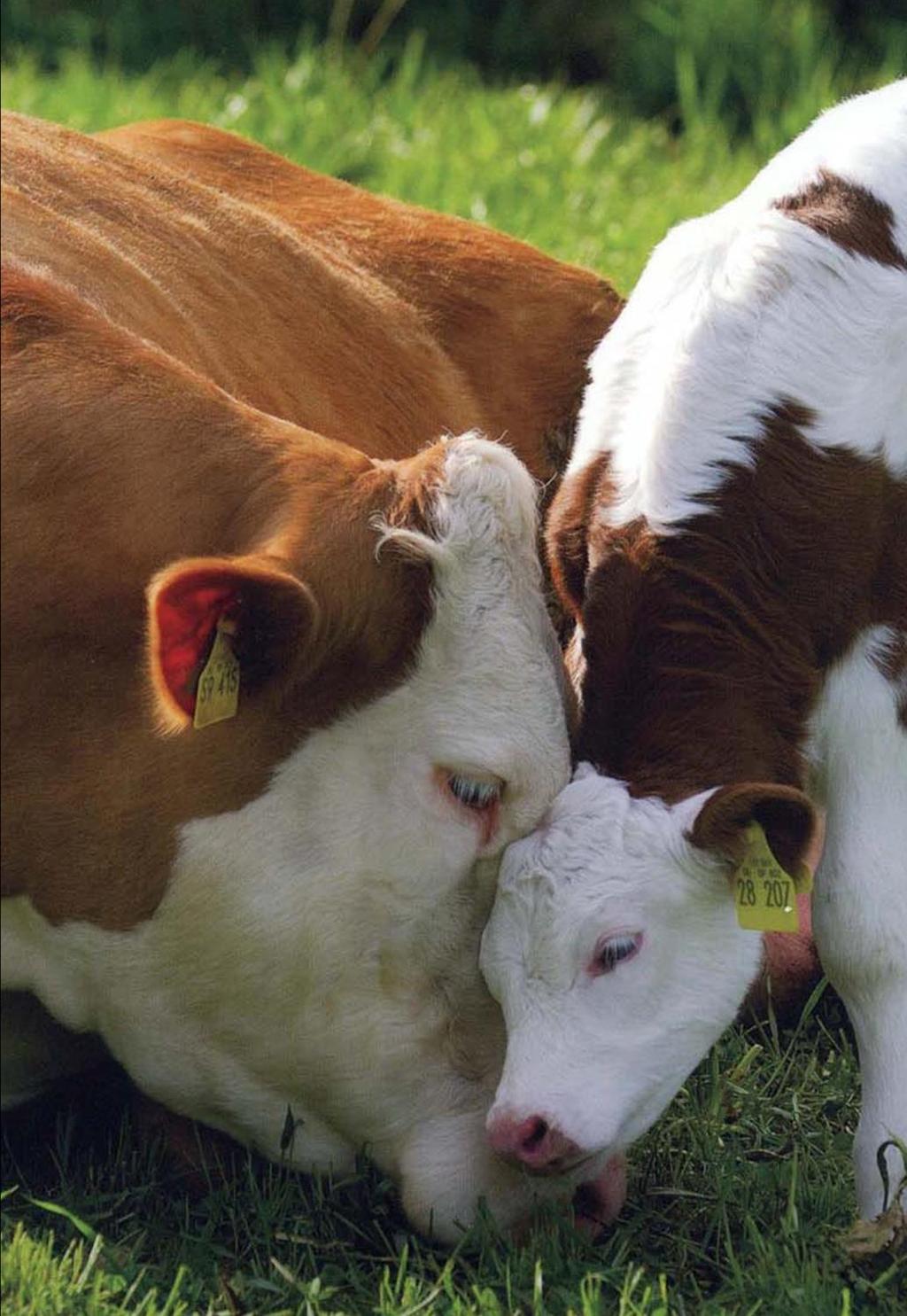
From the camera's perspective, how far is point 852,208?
4223 millimetres

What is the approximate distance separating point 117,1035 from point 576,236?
174 inches

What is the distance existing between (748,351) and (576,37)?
9058 mm

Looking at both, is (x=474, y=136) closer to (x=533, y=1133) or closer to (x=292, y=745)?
(x=292, y=745)

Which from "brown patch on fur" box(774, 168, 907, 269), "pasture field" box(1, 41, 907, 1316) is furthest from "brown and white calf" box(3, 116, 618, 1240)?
"brown patch on fur" box(774, 168, 907, 269)

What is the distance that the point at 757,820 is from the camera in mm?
3684

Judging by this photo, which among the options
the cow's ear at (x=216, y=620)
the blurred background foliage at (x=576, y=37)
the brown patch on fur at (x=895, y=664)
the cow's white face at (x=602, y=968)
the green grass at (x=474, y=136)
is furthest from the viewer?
the blurred background foliage at (x=576, y=37)

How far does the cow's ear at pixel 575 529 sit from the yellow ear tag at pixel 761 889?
0.59m

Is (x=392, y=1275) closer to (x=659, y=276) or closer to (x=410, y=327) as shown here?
(x=659, y=276)

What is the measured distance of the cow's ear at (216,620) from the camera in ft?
11.2

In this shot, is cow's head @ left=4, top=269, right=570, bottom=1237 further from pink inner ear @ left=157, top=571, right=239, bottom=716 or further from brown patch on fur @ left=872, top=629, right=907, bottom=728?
brown patch on fur @ left=872, top=629, right=907, bottom=728

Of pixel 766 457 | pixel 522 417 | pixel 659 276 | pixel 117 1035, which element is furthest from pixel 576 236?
pixel 117 1035

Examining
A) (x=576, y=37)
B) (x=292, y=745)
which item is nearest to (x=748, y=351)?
(x=292, y=745)

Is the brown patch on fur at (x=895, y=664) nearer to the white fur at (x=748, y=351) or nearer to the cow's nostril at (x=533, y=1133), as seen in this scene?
the white fur at (x=748, y=351)

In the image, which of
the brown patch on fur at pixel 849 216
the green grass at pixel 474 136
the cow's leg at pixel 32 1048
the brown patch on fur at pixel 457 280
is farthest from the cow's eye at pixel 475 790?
the green grass at pixel 474 136
